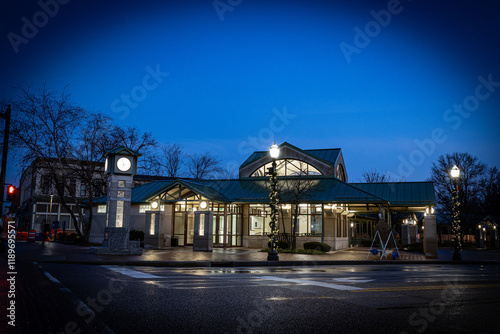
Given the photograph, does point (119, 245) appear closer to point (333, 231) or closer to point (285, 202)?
point (285, 202)

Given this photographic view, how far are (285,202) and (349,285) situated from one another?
21.7 metres

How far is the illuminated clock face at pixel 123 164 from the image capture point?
937 inches

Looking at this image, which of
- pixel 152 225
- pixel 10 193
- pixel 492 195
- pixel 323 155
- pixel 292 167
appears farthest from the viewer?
pixel 492 195

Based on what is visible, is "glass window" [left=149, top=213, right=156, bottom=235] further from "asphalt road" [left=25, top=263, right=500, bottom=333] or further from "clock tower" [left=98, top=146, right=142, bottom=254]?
"asphalt road" [left=25, top=263, right=500, bottom=333]

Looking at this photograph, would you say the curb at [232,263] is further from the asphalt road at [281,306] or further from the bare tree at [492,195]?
the bare tree at [492,195]

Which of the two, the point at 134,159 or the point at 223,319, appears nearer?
the point at 223,319

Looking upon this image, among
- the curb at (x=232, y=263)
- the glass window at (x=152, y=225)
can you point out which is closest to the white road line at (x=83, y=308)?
the curb at (x=232, y=263)

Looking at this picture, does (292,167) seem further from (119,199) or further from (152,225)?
(119,199)

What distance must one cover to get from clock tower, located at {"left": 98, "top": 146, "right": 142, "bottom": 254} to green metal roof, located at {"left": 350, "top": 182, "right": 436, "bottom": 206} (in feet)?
69.3

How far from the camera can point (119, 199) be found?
2366 cm

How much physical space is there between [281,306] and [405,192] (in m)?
30.9

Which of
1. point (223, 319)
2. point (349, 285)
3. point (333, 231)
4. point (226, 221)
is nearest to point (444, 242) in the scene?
point (333, 231)

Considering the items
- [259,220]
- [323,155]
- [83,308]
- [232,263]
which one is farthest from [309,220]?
[83,308]

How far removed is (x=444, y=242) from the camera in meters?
57.8
